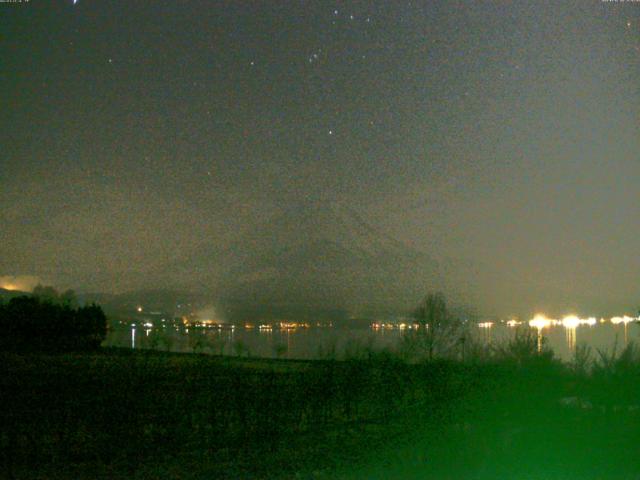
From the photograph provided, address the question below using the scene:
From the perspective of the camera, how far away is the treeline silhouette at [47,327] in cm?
4366

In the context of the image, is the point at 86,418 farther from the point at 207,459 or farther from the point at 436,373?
the point at 436,373

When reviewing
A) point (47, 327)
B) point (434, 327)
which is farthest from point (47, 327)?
point (434, 327)

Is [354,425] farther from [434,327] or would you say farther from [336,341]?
[434,327]

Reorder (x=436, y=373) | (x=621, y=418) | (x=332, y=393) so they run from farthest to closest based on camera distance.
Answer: (x=436, y=373)
(x=332, y=393)
(x=621, y=418)

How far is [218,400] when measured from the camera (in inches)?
616

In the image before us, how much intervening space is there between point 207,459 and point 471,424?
→ 4.63m

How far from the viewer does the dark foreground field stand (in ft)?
34.7

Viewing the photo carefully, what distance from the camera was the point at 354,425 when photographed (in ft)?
46.6

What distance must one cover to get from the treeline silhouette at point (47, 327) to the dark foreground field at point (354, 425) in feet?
86.4

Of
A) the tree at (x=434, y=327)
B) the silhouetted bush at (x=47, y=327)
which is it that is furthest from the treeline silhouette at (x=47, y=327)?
the tree at (x=434, y=327)

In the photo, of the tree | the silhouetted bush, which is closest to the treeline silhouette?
the silhouetted bush

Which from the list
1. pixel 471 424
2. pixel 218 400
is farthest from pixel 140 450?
pixel 471 424

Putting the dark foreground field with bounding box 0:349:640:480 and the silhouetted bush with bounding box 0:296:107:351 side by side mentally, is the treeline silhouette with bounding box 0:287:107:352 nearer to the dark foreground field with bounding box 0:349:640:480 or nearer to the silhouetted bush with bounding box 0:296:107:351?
the silhouetted bush with bounding box 0:296:107:351

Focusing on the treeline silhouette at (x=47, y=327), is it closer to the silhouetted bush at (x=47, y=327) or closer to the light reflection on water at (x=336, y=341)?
the silhouetted bush at (x=47, y=327)
